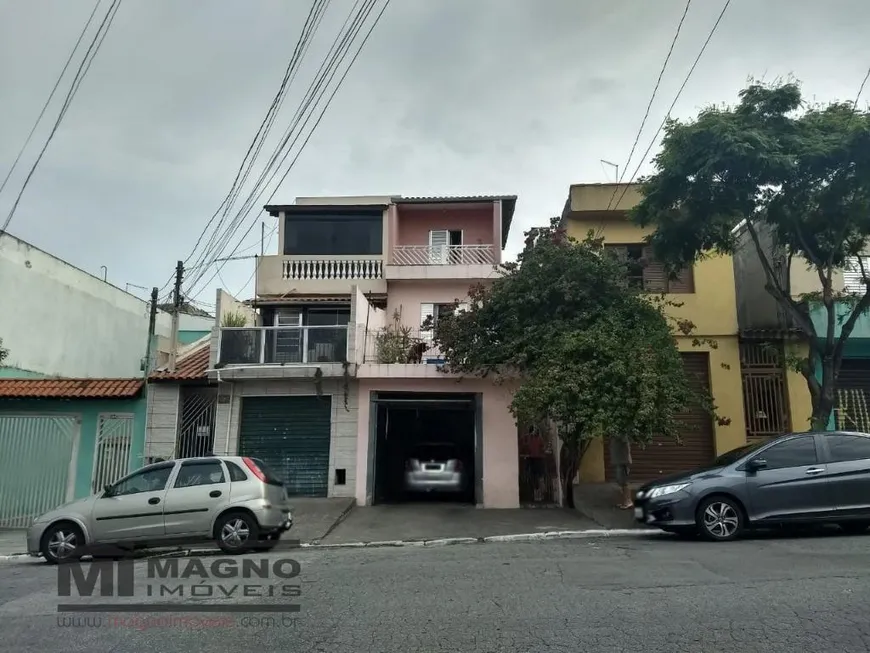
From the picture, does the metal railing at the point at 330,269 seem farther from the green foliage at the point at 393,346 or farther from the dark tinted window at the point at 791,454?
the dark tinted window at the point at 791,454

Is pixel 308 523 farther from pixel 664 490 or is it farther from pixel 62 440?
pixel 62 440

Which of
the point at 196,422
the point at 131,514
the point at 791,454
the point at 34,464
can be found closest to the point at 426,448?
the point at 196,422

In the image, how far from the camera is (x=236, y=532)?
31.6ft

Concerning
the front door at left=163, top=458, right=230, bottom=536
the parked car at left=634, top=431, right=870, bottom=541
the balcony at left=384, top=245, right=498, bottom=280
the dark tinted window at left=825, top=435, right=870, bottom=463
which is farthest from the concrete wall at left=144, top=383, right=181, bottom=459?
the dark tinted window at left=825, top=435, right=870, bottom=463

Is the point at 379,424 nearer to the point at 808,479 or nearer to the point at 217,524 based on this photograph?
the point at 217,524

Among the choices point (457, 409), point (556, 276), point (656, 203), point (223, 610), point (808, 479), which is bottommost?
point (223, 610)

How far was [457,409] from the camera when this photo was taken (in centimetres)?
1608

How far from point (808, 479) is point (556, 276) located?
6.00 meters

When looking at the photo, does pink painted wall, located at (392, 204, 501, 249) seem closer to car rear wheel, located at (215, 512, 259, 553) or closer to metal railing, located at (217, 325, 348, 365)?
metal railing, located at (217, 325, 348, 365)

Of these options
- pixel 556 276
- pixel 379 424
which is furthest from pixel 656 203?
pixel 379 424

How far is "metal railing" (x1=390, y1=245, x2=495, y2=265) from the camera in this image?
19516mm

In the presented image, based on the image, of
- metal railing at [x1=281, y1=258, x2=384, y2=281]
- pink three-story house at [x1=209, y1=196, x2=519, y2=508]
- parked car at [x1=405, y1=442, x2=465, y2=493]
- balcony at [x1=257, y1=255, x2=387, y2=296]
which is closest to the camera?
parked car at [x1=405, y1=442, x2=465, y2=493]

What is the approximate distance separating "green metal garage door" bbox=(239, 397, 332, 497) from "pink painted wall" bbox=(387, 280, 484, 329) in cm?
430

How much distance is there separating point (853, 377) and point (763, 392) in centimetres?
220
